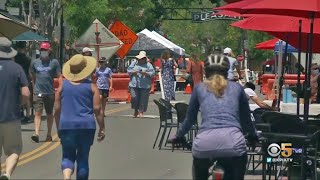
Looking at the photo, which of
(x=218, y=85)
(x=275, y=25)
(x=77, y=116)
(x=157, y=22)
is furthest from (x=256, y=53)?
(x=218, y=85)

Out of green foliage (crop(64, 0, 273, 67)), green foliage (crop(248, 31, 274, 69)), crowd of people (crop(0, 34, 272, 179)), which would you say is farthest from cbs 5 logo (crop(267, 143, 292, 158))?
green foliage (crop(248, 31, 274, 69))

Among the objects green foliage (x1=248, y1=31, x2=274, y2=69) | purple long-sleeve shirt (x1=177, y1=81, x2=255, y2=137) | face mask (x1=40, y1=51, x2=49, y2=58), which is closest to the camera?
purple long-sleeve shirt (x1=177, y1=81, x2=255, y2=137)

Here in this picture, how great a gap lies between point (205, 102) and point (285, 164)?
11.0 ft

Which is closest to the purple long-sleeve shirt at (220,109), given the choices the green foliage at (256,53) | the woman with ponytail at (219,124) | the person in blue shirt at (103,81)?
the woman with ponytail at (219,124)

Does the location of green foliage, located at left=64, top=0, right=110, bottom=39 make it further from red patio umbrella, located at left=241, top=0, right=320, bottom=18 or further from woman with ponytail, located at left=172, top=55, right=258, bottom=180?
woman with ponytail, located at left=172, top=55, right=258, bottom=180

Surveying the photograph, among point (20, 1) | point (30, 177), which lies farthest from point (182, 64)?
point (30, 177)

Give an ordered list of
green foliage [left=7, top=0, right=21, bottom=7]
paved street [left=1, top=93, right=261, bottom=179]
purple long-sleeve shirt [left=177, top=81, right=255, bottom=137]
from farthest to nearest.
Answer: green foliage [left=7, top=0, right=21, bottom=7] < paved street [left=1, top=93, right=261, bottom=179] < purple long-sleeve shirt [left=177, top=81, right=255, bottom=137]

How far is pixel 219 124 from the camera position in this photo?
7.63m

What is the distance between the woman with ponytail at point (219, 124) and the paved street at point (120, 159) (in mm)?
4863

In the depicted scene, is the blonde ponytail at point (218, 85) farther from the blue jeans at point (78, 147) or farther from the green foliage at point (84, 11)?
the green foliage at point (84, 11)

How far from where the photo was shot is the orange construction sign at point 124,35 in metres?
33.6

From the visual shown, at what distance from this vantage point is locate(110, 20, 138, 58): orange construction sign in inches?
1324

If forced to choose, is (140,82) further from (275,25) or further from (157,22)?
(157,22)

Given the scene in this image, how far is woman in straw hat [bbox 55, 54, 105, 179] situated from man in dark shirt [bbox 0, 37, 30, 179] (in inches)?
31.3
